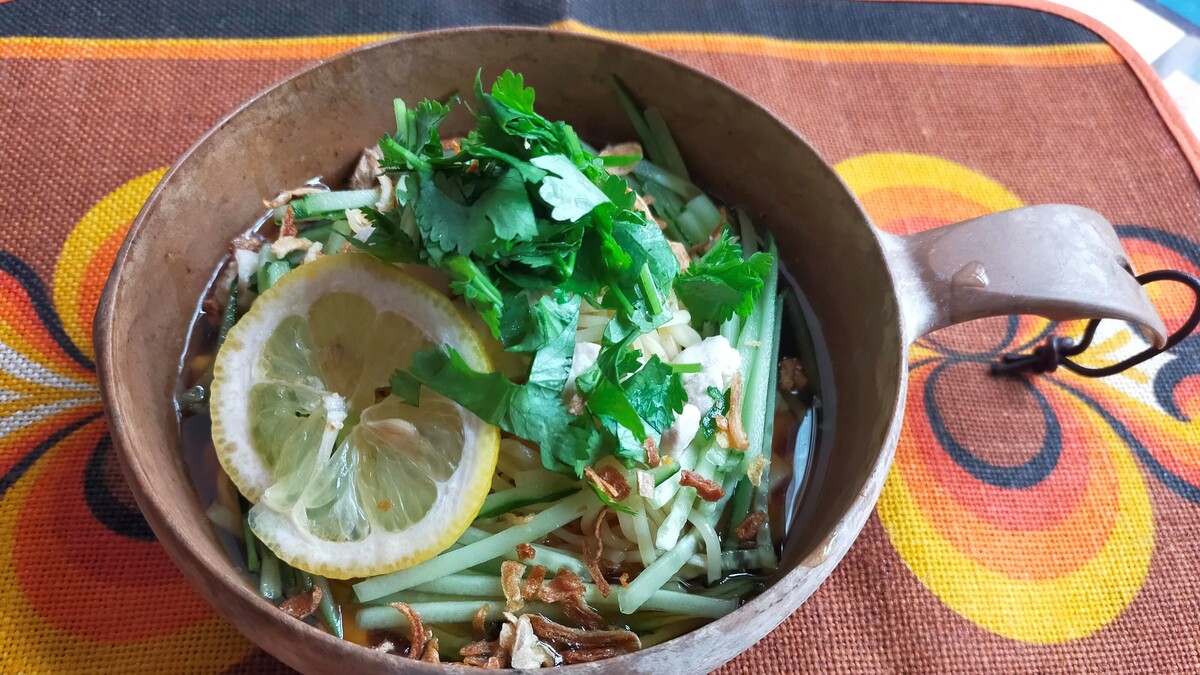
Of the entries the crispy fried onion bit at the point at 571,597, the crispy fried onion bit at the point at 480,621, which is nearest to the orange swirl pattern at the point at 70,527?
the crispy fried onion bit at the point at 480,621

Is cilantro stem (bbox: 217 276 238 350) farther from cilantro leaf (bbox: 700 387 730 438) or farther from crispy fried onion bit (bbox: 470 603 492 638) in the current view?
cilantro leaf (bbox: 700 387 730 438)

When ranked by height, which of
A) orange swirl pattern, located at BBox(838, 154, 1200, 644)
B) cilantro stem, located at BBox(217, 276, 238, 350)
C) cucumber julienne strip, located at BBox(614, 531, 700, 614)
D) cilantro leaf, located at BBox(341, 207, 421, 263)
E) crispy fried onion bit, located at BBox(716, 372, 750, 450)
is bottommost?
orange swirl pattern, located at BBox(838, 154, 1200, 644)

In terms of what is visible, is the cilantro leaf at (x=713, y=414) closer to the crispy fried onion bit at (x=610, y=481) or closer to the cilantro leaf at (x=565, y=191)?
the crispy fried onion bit at (x=610, y=481)

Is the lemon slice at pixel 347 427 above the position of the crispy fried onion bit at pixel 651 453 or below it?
above

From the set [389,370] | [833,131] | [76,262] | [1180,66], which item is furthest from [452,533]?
[1180,66]

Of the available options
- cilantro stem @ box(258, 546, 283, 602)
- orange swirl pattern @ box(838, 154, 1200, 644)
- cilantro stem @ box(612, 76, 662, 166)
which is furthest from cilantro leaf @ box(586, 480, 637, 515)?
cilantro stem @ box(612, 76, 662, 166)

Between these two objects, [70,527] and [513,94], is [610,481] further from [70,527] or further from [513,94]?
[70,527]

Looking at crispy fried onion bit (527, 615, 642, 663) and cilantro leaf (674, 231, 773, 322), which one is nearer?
crispy fried onion bit (527, 615, 642, 663)

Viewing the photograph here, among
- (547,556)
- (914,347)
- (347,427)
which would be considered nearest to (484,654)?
(547,556)
